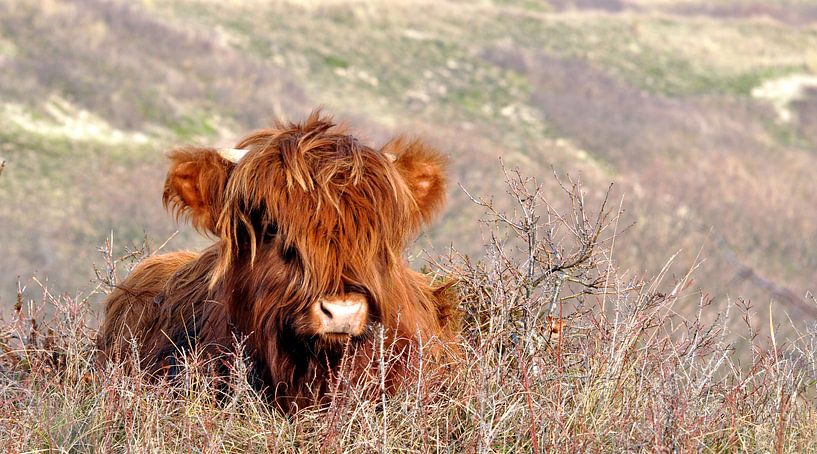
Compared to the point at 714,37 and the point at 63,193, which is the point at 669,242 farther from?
→ the point at 714,37

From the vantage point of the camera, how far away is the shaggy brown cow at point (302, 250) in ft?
12.1

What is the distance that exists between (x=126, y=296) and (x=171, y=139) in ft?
50.9

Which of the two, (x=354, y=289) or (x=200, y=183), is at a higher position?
(x=200, y=183)

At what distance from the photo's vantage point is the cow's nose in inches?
140

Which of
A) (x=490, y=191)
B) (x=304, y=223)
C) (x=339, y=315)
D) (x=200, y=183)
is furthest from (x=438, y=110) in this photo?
(x=339, y=315)

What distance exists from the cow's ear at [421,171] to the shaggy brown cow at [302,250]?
13 millimetres

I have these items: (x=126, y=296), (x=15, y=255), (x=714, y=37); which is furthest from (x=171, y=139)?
(x=714, y=37)

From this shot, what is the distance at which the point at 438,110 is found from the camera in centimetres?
2594

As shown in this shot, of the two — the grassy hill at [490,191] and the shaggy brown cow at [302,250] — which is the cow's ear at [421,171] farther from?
the grassy hill at [490,191]

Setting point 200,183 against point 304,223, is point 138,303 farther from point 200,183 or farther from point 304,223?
point 304,223

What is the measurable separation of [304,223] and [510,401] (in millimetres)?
1078

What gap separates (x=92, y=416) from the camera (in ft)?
11.9

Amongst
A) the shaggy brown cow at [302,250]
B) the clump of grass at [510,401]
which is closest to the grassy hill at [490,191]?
the clump of grass at [510,401]

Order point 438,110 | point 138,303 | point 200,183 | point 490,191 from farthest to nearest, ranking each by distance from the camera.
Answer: point 438,110 < point 490,191 < point 138,303 < point 200,183
